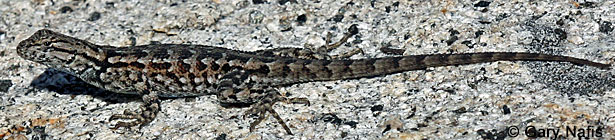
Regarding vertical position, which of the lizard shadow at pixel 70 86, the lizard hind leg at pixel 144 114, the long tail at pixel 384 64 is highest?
the long tail at pixel 384 64

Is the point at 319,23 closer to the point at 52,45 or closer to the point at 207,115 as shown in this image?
the point at 207,115

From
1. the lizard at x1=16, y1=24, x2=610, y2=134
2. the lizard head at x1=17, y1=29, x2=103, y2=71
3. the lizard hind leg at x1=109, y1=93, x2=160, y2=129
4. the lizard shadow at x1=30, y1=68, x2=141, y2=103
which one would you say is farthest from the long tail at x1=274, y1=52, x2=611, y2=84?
the lizard head at x1=17, y1=29, x2=103, y2=71

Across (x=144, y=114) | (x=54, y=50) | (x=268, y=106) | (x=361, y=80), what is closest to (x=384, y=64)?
(x=361, y=80)

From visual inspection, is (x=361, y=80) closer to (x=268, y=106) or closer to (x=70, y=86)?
(x=268, y=106)

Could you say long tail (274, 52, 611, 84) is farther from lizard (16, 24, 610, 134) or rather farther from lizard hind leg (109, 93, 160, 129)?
lizard hind leg (109, 93, 160, 129)

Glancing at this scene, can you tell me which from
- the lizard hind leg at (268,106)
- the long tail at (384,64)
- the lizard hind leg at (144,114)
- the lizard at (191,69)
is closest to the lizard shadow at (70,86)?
the lizard at (191,69)

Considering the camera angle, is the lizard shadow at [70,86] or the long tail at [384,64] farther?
the lizard shadow at [70,86]

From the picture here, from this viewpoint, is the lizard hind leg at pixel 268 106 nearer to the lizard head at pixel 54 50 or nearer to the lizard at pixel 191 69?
the lizard at pixel 191 69
